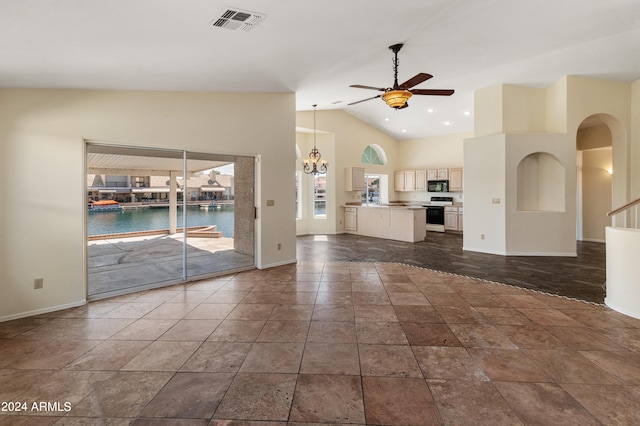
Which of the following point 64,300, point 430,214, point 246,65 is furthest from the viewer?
point 430,214

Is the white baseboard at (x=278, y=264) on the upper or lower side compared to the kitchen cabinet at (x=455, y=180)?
lower

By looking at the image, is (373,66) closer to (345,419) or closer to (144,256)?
(345,419)

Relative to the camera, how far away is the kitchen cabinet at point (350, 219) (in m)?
9.80

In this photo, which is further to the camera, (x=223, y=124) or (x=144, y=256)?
(x=144, y=256)

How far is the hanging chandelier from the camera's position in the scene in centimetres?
892

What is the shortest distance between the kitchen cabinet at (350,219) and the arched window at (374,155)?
2142mm

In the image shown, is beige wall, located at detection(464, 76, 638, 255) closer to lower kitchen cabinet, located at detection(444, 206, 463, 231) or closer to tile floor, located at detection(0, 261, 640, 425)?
tile floor, located at detection(0, 261, 640, 425)

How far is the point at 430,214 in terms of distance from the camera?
10.3 meters

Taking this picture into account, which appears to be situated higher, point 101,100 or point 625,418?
point 101,100

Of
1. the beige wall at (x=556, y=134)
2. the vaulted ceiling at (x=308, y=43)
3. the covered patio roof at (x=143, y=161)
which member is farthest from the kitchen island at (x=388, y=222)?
the covered patio roof at (x=143, y=161)

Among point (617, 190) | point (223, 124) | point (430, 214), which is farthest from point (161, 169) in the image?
point (617, 190)

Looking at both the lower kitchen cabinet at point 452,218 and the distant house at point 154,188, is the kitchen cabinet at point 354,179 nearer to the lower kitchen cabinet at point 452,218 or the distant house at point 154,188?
the lower kitchen cabinet at point 452,218

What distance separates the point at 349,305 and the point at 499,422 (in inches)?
81.1

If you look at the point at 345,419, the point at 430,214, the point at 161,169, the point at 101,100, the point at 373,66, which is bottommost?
the point at 345,419
